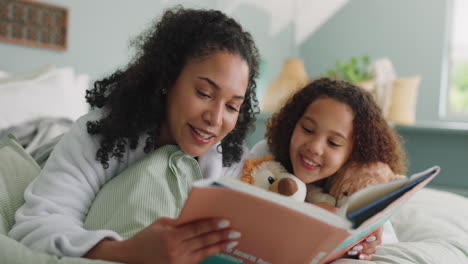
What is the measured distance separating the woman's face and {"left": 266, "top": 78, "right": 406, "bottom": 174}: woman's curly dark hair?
0.93 ft

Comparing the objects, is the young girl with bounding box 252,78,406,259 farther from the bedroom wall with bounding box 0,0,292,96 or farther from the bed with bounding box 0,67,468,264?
the bedroom wall with bounding box 0,0,292,96

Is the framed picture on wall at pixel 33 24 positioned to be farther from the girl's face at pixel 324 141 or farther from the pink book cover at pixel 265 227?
the pink book cover at pixel 265 227

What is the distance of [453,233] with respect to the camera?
1.32 meters

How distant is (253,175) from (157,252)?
0.53 metres

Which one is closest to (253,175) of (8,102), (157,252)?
(157,252)

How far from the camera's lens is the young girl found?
3.71 feet

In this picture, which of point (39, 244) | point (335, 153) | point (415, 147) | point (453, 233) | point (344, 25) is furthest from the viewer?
point (344, 25)

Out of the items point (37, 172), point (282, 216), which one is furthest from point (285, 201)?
point (37, 172)

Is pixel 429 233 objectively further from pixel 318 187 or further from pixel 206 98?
pixel 206 98

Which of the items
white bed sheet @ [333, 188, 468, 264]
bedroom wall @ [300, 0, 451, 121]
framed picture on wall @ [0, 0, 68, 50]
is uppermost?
bedroom wall @ [300, 0, 451, 121]

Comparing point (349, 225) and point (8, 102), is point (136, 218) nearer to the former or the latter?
point (349, 225)

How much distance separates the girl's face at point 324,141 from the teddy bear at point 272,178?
0.05 metres

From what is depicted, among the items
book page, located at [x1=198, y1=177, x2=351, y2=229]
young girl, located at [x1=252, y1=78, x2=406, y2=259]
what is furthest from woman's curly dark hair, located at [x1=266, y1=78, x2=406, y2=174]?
book page, located at [x1=198, y1=177, x2=351, y2=229]

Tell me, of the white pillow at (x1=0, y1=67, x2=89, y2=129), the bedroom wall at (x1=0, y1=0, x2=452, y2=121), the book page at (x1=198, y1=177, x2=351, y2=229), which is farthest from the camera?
the bedroom wall at (x1=0, y1=0, x2=452, y2=121)
